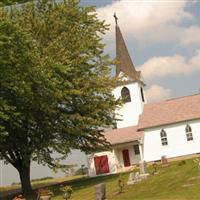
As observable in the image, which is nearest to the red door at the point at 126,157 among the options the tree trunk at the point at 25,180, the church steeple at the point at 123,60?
the church steeple at the point at 123,60

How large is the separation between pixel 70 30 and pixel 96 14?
4044 mm

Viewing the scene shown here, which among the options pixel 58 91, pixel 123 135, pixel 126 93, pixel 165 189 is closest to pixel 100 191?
pixel 165 189

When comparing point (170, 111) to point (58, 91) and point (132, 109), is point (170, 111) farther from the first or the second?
point (58, 91)

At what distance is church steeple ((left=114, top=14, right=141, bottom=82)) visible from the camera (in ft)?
225

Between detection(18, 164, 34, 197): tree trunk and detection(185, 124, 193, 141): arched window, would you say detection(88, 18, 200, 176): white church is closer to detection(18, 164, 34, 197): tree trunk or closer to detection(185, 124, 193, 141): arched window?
detection(185, 124, 193, 141): arched window

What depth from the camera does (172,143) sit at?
62031 millimetres

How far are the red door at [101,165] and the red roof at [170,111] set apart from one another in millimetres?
5723

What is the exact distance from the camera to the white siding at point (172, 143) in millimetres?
61562

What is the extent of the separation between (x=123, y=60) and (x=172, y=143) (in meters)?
13.9

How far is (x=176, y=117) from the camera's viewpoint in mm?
62469

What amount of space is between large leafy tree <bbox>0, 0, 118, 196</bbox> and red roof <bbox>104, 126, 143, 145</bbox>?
533 inches

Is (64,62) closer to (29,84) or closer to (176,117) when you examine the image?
(29,84)

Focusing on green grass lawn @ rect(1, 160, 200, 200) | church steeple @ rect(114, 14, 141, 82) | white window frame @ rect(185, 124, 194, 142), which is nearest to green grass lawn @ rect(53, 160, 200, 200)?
green grass lawn @ rect(1, 160, 200, 200)

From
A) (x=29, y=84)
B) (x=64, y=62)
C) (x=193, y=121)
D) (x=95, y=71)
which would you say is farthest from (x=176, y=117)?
(x=29, y=84)
